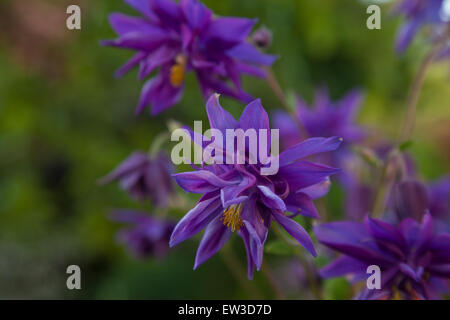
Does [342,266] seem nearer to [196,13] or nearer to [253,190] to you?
[253,190]

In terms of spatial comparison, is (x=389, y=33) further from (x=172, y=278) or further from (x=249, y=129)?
(x=249, y=129)

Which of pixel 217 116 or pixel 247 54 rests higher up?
pixel 247 54

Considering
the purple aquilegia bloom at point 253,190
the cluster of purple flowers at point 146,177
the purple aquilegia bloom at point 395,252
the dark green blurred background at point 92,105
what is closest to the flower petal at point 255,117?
the purple aquilegia bloom at point 253,190

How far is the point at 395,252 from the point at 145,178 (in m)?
0.35

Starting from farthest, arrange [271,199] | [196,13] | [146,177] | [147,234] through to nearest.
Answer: [147,234], [146,177], [196,13], [271,199]

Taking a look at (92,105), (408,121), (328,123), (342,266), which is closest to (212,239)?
(342,266)

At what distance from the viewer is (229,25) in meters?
0.49

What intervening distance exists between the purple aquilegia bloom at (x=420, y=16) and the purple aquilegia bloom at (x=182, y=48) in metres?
0.29

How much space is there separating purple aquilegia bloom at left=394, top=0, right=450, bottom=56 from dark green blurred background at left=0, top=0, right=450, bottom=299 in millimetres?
1147

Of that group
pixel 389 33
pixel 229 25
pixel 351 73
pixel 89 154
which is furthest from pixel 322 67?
pixel 229 25

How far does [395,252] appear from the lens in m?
0.45

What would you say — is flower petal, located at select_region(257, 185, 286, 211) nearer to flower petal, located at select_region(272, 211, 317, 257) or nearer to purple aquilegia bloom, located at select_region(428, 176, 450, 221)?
flower petal, located at select_region(272, 211, 317, 257)

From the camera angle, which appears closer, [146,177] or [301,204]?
[301,204]

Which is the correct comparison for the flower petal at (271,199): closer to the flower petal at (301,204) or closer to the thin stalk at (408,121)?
the flower petal at (301,204)
